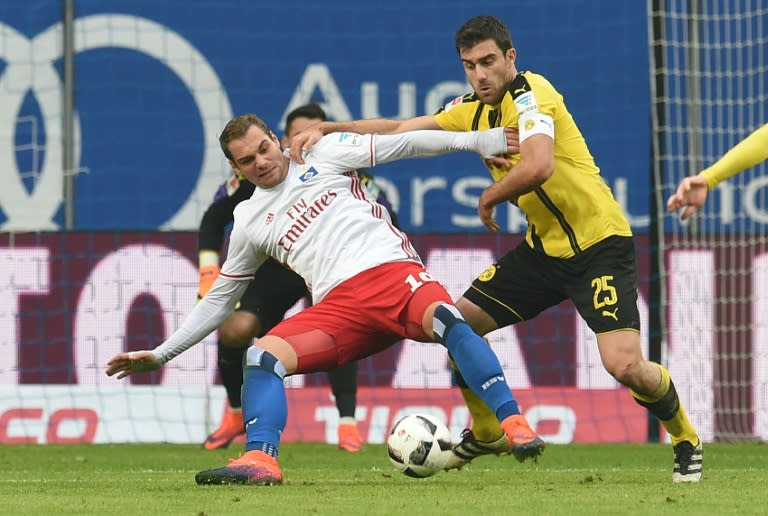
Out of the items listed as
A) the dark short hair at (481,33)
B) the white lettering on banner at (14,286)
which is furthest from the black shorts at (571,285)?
the white lettering on banner at (14,286)

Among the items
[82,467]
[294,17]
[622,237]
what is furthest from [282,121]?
[622,237]

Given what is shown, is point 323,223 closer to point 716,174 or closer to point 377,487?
point 377,487

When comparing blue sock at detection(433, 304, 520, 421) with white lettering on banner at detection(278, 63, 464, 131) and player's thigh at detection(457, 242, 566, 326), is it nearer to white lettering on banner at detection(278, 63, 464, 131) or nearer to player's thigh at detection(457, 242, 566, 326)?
player's thigh at detection(457, 242, 566, 326)

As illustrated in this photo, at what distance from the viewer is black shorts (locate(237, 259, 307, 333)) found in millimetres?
9141

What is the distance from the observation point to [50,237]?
10.7 metres

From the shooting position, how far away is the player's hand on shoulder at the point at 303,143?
6.75m

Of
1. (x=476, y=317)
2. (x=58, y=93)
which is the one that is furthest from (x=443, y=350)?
(x=58, y=93)

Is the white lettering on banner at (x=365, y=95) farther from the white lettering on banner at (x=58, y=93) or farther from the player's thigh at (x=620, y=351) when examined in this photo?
the player's thigh at (x=620, y=351)

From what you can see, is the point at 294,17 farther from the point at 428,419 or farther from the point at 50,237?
the point at 428,419

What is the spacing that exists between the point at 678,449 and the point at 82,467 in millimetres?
3262

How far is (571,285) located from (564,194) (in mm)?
390

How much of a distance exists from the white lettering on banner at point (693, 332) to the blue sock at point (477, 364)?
4709 millimetres

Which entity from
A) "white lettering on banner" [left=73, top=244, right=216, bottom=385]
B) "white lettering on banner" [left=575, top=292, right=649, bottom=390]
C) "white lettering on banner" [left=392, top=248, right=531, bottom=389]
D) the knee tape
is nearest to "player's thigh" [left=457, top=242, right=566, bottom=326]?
the knee tape

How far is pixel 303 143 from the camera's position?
6844mm
